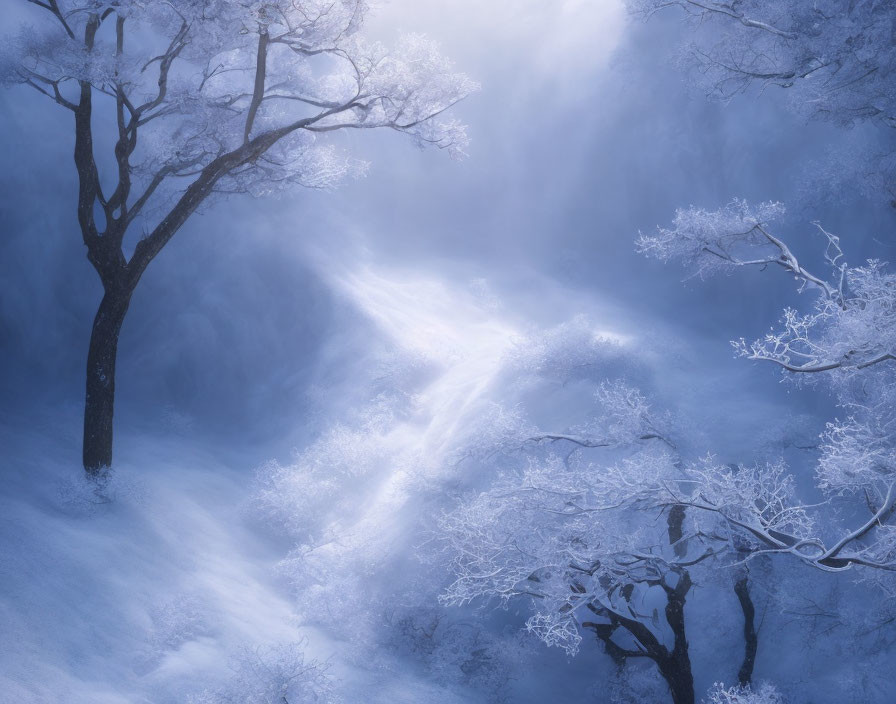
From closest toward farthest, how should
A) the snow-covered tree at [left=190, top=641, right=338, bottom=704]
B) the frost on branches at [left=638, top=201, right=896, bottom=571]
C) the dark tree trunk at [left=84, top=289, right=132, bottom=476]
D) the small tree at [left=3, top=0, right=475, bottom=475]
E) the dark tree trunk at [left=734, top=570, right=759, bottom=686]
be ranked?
the frost on branches at [left=638, top=201, right=896, bottom=571], the snow-covered tree at [left=190, top=641, right=338, bottom=704], the dark tree trunk at [left=734, top=570, right=759, bottom=686], the small tree at [left=3, top=0, right=475, bottom=475], the dark tree trunk at [left=84, top=289, right=132, bottom=476]

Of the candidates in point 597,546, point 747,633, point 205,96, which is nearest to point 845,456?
point 597,546

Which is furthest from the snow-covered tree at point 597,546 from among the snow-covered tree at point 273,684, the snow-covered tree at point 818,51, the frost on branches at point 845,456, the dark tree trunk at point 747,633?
the snow-covered tree at point 818,51

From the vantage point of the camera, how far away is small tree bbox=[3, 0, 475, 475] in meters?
4.97

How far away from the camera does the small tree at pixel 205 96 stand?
4973 millimetres

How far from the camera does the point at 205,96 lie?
575 centimetres

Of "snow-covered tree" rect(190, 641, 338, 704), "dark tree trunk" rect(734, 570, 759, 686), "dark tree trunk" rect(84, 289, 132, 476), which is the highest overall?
"dark tree trunk" rect(84, 289, 132, 476)

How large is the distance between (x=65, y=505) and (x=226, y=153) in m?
3.30

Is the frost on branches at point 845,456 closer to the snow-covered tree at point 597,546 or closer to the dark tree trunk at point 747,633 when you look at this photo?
the snow-covered tree at point 597,546

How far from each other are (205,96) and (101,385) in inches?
109

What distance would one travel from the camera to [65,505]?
16.4 feet

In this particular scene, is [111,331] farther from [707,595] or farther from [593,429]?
[707,595]

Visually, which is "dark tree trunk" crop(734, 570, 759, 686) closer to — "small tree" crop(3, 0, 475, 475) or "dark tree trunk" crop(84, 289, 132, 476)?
"small tree" crop(3, 0, 475, 475)

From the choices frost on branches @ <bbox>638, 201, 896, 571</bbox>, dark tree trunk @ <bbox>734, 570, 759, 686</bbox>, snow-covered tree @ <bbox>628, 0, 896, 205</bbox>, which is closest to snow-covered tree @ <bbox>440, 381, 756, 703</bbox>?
dark tree trunk @ <bbox>734, 570, 759, 686</bbox>

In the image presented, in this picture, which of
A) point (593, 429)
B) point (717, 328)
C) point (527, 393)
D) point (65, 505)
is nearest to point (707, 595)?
point (593, 429)
